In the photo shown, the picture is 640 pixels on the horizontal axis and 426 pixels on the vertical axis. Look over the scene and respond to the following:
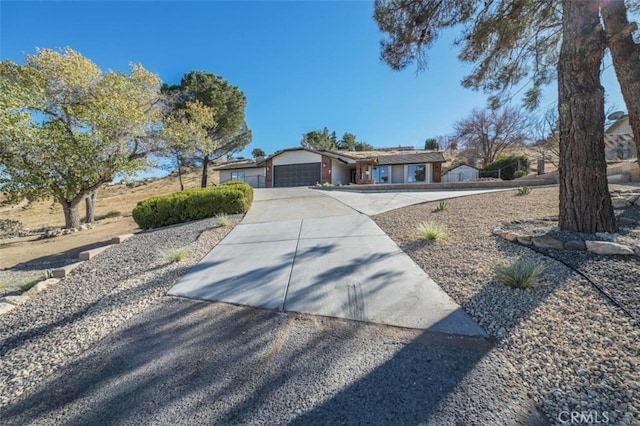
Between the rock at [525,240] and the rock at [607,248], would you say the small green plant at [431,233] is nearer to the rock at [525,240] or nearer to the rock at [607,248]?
the rock at [525,240]

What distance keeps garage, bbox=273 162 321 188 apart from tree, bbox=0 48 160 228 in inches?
519

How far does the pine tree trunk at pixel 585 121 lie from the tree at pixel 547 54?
0.04ft

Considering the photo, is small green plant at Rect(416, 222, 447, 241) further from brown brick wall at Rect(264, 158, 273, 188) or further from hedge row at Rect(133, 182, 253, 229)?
brown brick wall at Rect(264, 158, 273, 188)

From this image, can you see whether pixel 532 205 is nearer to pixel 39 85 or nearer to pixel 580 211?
pixel 580 211

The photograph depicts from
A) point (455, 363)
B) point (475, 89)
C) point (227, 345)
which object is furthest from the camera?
point (475, 89)

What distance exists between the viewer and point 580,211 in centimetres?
458

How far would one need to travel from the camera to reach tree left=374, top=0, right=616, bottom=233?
4.52 metres

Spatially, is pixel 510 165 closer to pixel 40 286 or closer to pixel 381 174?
pixel 381 174

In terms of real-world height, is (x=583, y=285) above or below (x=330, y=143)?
below

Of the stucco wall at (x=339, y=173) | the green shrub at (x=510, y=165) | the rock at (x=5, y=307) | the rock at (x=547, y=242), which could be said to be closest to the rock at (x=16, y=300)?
the rock at (x=5, y=307)

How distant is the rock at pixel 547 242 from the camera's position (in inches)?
Answer: 165

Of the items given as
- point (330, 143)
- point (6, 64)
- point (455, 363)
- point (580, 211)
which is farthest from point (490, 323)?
point (330, 143)

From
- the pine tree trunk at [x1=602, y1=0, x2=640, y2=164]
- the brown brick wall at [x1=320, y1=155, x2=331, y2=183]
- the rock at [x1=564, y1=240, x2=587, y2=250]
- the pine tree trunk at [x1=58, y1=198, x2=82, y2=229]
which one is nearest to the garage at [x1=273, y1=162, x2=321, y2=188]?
the brown brick wall at [x1=320, y1=155, x2=331, y2=183]

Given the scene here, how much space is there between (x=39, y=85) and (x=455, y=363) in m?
17.4
